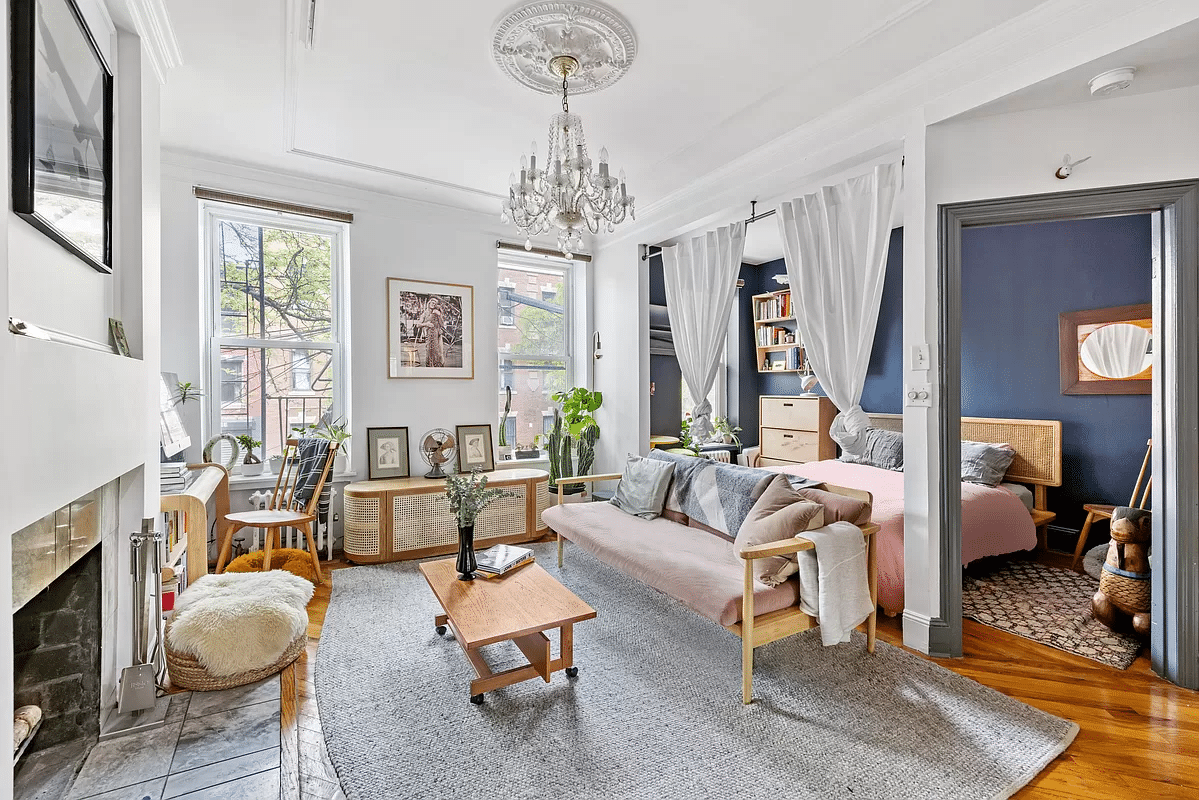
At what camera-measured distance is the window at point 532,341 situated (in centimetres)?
495

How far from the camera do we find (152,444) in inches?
83.0

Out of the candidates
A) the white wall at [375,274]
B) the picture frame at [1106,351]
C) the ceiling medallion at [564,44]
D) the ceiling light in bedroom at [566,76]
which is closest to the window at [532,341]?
the white wall at [375,274]

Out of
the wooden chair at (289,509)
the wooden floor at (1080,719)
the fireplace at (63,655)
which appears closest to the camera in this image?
the fireplace at (63,655)

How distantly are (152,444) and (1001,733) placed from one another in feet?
10.8

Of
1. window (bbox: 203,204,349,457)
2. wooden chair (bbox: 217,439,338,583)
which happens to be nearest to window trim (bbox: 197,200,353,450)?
window (bbox: 203,204,349,457)

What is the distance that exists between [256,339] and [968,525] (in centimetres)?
485

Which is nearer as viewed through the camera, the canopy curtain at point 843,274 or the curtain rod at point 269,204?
the canopy curtain at point 843,274

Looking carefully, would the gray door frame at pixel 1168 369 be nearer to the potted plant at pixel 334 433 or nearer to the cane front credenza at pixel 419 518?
the cane front credenza at pixel 419 518

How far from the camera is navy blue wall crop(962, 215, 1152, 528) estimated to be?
3.87 m

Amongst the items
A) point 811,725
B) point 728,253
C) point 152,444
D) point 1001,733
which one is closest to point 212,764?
point 152,444

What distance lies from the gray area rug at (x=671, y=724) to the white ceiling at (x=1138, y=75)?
2426 mm

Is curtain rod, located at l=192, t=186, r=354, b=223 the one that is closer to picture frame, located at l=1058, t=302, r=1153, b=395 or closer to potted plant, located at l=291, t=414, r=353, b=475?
potted plant, located at l=291, t=414, r=353, b=475

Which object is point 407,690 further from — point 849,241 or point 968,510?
point 968,510

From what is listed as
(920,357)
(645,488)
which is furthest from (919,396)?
(645,488)
